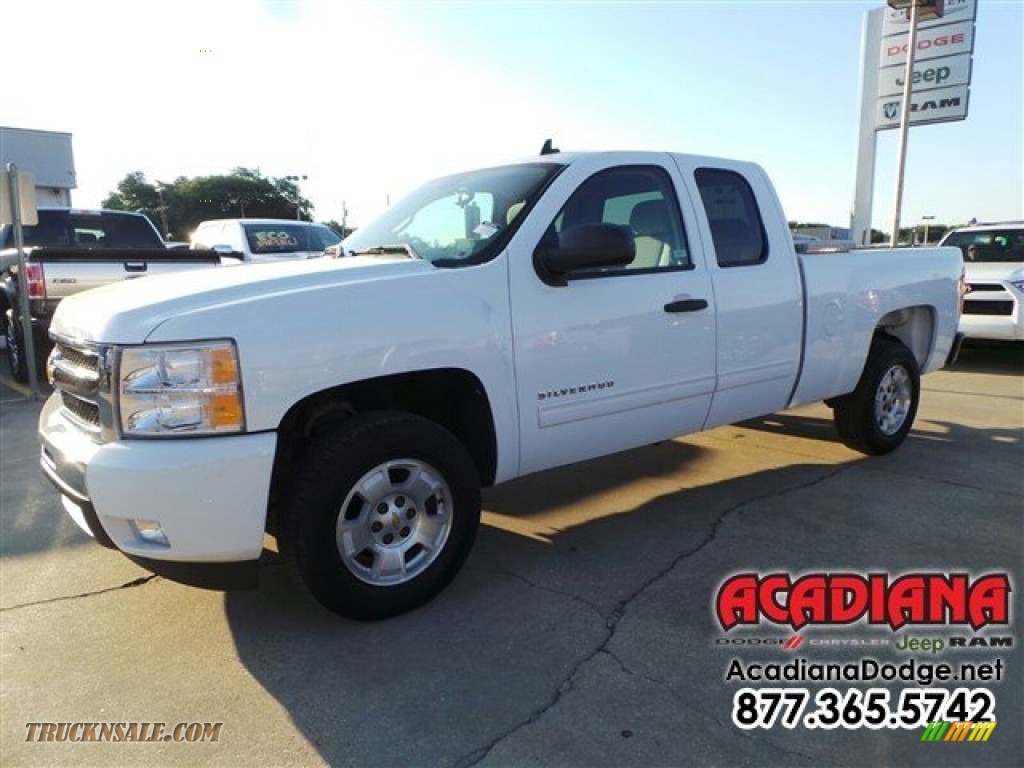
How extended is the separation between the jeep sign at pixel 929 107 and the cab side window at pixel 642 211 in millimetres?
14767

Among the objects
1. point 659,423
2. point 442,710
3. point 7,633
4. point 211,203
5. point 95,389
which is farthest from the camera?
point 211,203

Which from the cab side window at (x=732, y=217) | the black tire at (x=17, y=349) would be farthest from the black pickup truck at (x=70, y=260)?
the cab side window at (x=732, y=217)

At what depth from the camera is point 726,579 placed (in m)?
3.40

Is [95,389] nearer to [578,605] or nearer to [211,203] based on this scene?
[578,605]

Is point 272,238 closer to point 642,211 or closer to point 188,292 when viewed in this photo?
point 642,211

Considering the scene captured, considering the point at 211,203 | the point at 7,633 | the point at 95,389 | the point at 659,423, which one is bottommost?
the point at 7,633

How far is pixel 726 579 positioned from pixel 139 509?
2.46m

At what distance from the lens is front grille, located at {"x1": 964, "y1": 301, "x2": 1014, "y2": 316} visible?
9070 mm

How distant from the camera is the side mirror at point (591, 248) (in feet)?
10.3

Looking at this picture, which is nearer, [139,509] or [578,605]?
[139,509]

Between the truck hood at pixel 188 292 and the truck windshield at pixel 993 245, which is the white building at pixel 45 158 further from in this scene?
the truck hood at pixel 188 292

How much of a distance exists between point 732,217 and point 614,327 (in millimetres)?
1307

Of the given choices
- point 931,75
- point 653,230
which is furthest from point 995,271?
point 931,75

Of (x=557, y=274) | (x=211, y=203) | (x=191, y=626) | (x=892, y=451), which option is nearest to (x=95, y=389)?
(x=191, y=626)
